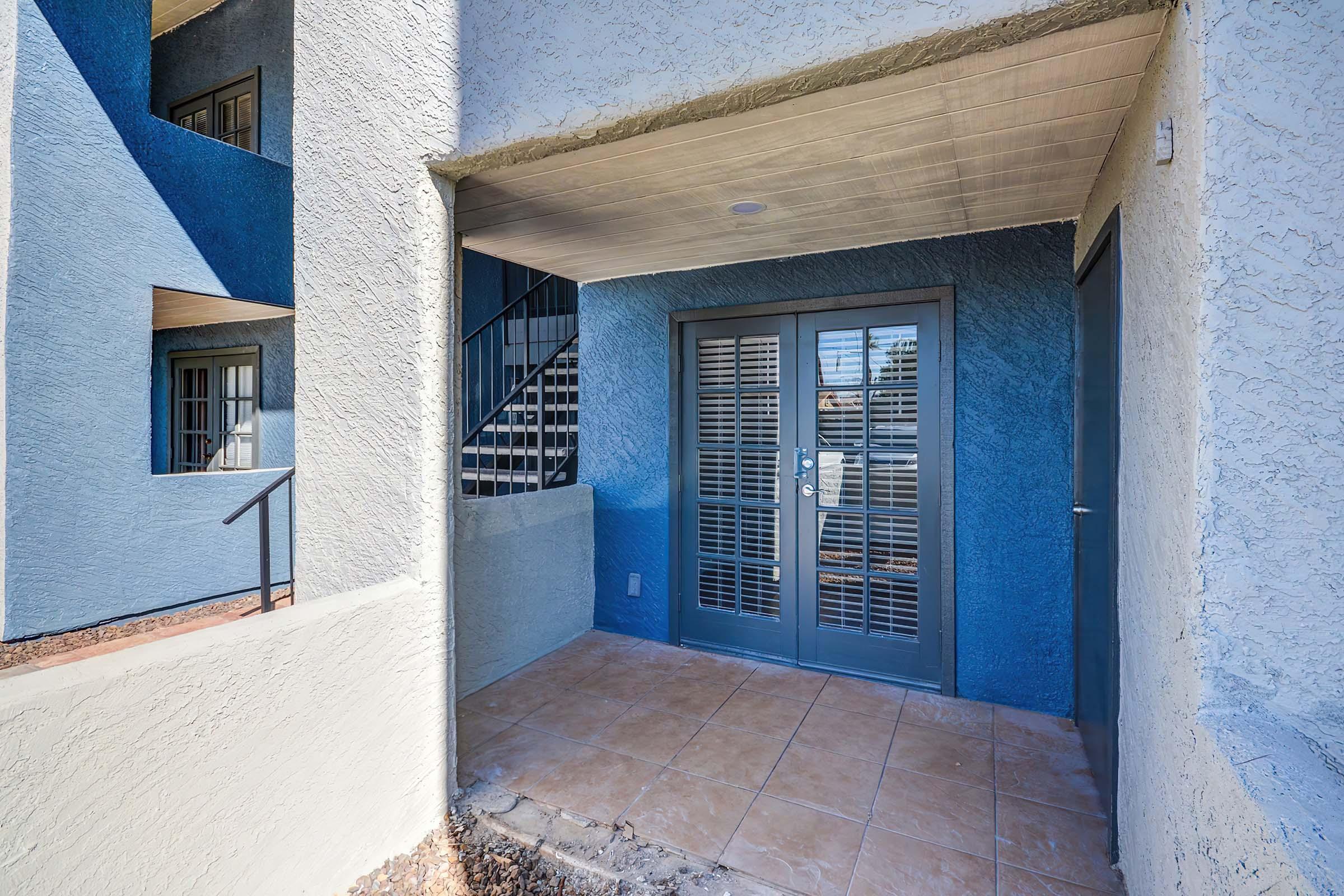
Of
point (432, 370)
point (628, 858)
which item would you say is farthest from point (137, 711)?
point (628, 858)

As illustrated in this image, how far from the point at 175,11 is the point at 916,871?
385 inches

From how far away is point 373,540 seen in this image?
8.40 ft

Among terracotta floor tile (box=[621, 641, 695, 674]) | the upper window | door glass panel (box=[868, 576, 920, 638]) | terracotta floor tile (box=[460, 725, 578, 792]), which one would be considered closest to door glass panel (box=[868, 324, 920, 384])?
door glass panel (box=[868, 576, 920, 638])

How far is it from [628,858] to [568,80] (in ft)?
9.02

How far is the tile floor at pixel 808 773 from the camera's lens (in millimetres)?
2279

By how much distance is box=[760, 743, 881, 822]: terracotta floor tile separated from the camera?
2.62 m

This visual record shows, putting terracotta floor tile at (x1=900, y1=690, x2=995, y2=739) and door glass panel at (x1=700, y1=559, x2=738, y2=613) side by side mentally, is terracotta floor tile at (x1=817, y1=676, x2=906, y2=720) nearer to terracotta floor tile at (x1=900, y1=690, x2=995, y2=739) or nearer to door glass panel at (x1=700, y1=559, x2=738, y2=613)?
terracotta floor tile at (x1=900, y1=690, x2=995, y2=739)

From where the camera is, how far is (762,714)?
3.40 meters

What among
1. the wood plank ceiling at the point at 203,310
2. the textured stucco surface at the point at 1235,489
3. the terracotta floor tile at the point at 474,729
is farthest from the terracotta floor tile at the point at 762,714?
the wood plank ceiling at the point at 203,310

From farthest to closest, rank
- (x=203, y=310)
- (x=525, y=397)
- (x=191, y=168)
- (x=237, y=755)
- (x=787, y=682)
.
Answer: (x=203, y=310) < (x=525, y=397) < (x=191, y=168) < (x=787, y=682) < (x=237, y=755)

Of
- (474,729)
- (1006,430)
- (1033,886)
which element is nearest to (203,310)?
(474,729)

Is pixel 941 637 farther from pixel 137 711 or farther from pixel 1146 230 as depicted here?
pixel 137 711

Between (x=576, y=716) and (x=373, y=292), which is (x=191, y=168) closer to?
(x=373, y=292)

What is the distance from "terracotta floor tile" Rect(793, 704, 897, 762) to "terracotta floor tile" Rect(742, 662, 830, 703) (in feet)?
0.64
